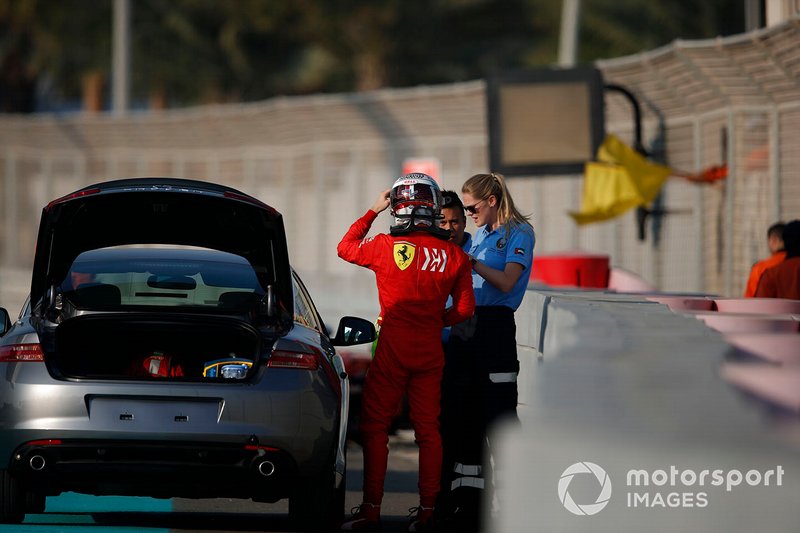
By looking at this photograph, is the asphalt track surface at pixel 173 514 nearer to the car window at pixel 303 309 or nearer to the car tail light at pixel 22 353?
the car tail light at pixel 22 353

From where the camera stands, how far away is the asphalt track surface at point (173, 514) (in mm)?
8836

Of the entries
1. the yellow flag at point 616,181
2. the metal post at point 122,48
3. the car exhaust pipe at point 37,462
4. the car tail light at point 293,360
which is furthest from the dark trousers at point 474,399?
the metal post at point 122,48

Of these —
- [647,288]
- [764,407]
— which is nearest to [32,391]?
[764,407]

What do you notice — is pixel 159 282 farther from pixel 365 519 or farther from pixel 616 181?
pixel 616 181

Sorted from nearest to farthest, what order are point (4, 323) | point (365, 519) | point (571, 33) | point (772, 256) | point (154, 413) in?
point (154, 413), point (4, 323), point (365, 519), point (772, 256), point (571, 33)

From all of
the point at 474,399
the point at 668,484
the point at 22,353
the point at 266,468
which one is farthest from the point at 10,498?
the point at 668,484

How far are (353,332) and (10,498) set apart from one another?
1765 millimetres

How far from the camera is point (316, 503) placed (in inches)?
334

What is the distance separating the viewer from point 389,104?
24.2 meters

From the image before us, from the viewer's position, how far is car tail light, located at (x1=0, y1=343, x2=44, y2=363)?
8.08m

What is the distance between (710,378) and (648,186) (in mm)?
13731

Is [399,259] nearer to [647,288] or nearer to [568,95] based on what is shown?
[647,288]

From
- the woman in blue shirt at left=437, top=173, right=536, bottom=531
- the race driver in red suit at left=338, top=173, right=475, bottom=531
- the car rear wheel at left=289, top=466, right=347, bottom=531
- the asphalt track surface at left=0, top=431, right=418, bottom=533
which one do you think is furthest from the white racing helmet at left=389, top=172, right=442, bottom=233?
the asphalt track surface at left=0, top=431, right=418, bottom=533

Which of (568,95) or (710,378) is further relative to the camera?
(568,95)
